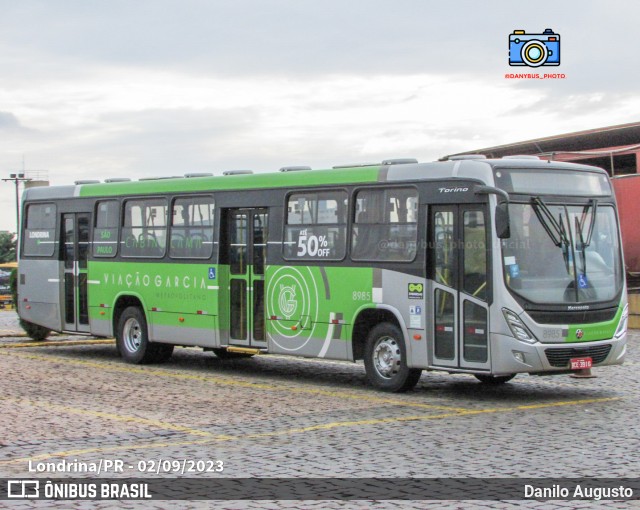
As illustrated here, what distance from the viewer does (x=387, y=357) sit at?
1598cm

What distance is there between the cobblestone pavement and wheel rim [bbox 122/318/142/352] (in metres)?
1.33

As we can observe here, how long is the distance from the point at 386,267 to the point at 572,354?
2788mm

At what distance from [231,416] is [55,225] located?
34.7ft

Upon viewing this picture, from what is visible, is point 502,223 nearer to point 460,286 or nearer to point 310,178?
point 460,286

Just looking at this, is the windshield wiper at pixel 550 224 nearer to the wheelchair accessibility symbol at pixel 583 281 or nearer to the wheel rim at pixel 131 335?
the wheelchair accessibility symbol at pixel 583 281

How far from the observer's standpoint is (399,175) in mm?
15938

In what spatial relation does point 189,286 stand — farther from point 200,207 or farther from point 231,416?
point 231,416

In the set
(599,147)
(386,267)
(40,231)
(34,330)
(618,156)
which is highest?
(599,147)

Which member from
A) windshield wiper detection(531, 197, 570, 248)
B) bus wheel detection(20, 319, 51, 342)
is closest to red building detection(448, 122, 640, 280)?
windshield wiper detection(531, 197, 570, 248)

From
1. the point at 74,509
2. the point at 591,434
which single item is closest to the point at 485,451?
the point at 591,434

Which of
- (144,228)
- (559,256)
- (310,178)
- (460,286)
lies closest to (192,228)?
(144,228)

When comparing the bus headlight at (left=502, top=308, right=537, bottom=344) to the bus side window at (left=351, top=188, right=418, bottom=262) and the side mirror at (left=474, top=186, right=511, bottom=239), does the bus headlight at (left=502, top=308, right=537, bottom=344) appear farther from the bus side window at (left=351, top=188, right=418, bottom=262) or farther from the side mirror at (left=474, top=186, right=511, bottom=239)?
the bus side window at (left=351, top=188, right=418, bottom=262)

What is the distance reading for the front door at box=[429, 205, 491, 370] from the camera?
14812 millimetres

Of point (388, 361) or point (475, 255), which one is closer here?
point (475, 255)
